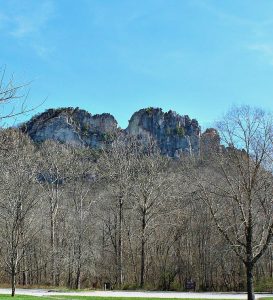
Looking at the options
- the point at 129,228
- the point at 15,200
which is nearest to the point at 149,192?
the point at 129,228

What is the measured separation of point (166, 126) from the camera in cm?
12681

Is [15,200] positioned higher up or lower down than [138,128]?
lower down

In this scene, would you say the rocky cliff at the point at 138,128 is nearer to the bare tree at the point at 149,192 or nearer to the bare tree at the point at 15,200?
the bare tree at the point at 149,192

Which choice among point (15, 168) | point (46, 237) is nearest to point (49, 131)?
point (46, 237)

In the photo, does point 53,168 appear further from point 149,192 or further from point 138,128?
point 138,128

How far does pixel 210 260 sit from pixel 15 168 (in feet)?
58.2

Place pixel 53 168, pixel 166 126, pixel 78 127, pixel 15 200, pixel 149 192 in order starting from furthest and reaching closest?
pixel 166 126 < pixel 78 127 < pixel 53 168 < pixel 149 192 < pixel 15 200

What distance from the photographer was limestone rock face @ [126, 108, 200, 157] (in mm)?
119125

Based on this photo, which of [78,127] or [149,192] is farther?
[78,127]

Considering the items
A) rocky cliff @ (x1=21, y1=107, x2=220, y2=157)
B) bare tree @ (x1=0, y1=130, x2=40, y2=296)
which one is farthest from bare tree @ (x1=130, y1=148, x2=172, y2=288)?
rocky cliff @ (x1=21, y1=107, x2=220, y2=157)

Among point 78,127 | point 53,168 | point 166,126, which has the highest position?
point 166,126

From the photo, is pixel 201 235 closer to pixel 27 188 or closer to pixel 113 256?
pixel 113 256

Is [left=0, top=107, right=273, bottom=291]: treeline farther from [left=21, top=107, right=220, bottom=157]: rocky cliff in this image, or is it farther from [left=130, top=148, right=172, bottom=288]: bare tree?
[left=21, top=107, right=220, bottom=157]: rocky cliff

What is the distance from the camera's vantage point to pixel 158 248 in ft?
138
